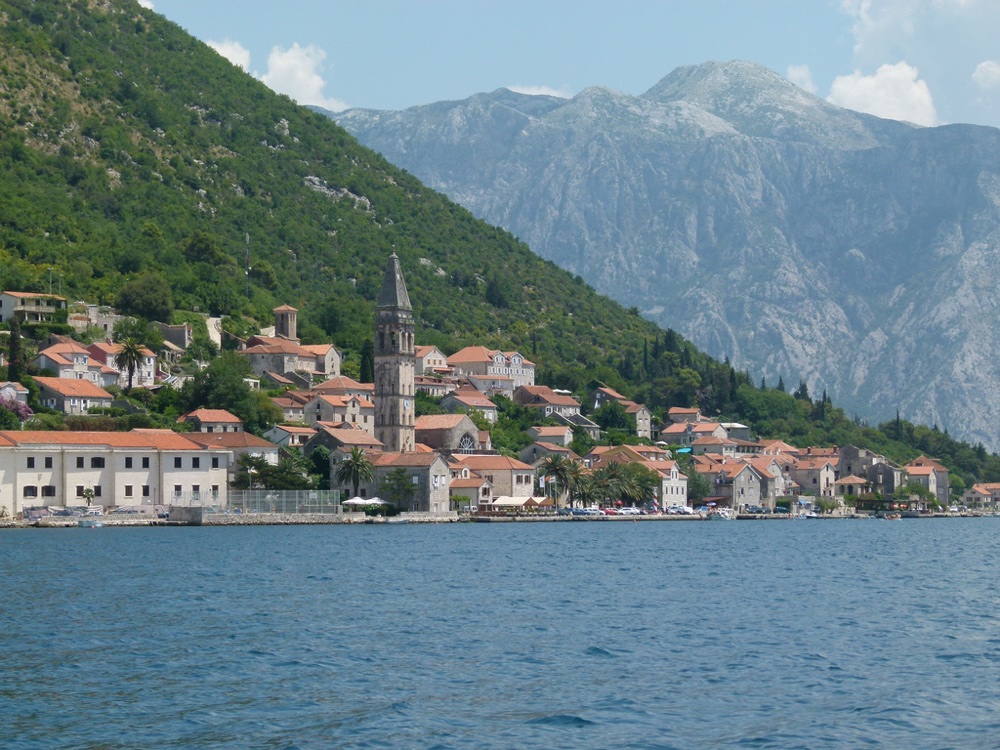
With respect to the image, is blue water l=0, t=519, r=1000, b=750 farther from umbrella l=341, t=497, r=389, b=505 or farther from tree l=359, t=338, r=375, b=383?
tree l=359, t=338, r=375, b=383

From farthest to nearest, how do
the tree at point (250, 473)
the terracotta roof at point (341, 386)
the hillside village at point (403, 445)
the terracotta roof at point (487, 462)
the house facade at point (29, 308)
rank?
the terracotta roof at point (341, 386) < the house facade at point (29, 308) < the terracotta roof at point (487, 462) < the tree at point (250, 473) < the hillside village at point (403, 445)

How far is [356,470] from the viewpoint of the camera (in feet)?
345

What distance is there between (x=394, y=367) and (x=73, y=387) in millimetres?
24550

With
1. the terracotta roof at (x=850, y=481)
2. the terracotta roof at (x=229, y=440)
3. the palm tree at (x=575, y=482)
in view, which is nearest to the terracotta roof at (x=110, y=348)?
the terracotta roof at (x=229, y=440)

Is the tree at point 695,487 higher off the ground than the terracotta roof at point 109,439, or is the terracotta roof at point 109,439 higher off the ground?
the terracotta roof at point 109,439

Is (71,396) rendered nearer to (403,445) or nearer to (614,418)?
(403,445)

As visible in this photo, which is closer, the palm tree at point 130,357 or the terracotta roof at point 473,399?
the palm tree at point 130,357

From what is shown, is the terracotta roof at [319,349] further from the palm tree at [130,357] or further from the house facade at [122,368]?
the palm tree at [130,357]

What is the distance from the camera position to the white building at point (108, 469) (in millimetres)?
89125

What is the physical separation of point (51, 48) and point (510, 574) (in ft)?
447

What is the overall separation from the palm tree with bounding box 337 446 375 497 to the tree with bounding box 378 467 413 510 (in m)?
1.17

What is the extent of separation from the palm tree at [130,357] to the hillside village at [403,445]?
817mm

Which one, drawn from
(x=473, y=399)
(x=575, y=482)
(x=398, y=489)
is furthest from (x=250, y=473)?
(x=473, y=399)

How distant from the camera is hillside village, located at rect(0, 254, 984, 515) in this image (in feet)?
311
